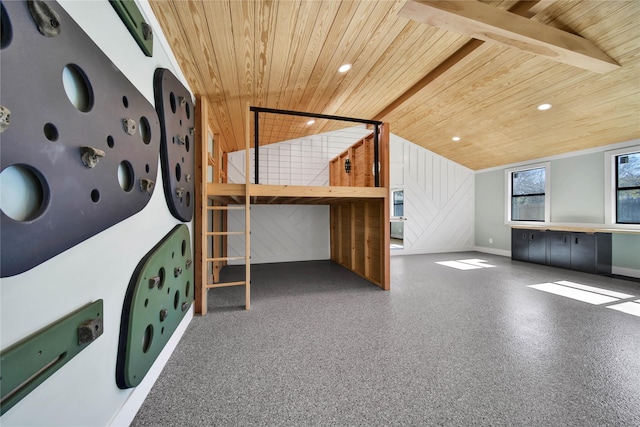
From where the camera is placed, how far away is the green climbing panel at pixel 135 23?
4.07ft

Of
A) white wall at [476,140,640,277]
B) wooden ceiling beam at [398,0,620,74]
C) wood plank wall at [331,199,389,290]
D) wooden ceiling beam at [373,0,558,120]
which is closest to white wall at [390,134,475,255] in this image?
white wall at [476,140,640,277]

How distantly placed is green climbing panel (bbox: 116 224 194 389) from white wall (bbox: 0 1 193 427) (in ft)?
0.15

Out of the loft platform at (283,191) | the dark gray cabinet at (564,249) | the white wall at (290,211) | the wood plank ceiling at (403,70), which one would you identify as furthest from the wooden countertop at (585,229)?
the white wall at (290,211)

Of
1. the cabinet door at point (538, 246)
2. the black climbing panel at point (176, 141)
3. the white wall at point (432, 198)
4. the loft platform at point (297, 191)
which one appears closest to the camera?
the black climbing panel at point (176, 141)

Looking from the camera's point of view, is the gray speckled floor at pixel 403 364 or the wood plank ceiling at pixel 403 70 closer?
the gray speckled floor at pixel 403 364

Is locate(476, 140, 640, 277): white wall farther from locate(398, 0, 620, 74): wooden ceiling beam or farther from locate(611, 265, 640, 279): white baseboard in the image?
locate(398, 0, 620, 74): wooden ceiling beam

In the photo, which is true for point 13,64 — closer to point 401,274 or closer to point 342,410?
point 342,410

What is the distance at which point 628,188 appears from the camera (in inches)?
167

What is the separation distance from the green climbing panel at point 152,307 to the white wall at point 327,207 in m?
3.48

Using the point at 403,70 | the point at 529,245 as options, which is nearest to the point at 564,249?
the point at 529,245

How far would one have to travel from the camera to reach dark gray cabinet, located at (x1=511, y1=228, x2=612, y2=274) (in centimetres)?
430

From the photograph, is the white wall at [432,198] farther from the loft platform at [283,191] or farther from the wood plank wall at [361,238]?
the loft platform at [283,191]

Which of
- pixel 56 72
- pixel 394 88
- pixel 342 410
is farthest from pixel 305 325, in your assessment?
pixel 394 88

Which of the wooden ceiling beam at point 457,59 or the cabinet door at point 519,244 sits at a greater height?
the wooden ceiling beam at point 457,59
